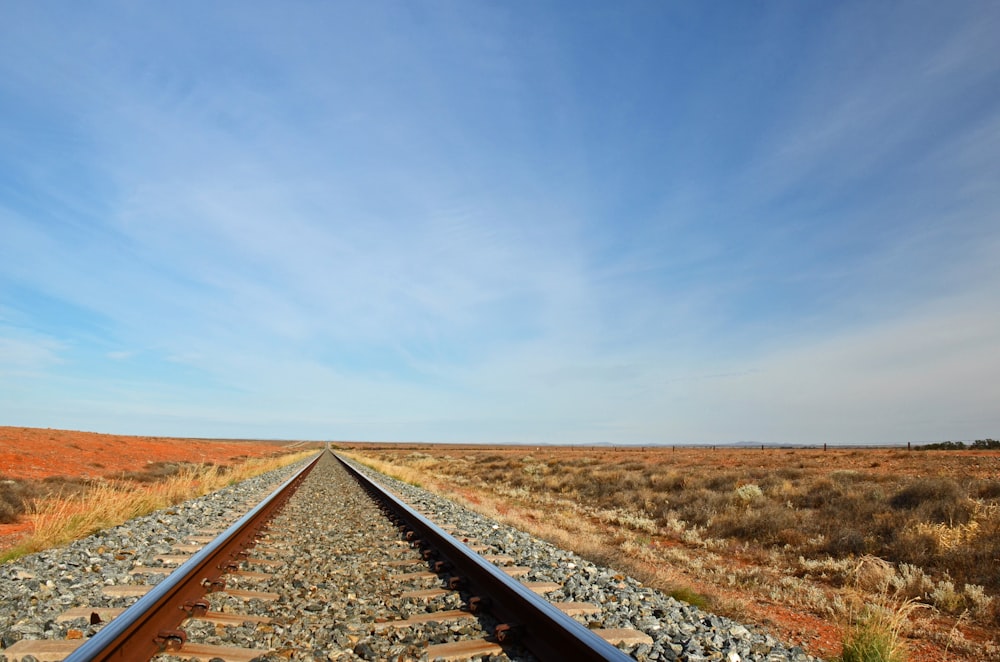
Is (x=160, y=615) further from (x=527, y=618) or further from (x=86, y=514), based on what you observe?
(x=86, y=514)

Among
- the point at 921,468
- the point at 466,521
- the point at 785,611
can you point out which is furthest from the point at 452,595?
the point at 921,468

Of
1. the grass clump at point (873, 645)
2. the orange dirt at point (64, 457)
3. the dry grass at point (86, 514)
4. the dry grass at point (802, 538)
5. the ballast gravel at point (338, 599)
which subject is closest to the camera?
the ballast gravel at point (338, 599)

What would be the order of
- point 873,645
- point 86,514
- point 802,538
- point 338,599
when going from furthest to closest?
point 802,538 → point 86,514 → point 338,599 → point 873,645

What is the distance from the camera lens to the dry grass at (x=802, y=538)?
8.05 meters

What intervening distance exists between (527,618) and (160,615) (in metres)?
2.50

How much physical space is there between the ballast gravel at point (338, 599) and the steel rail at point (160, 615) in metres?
0.16

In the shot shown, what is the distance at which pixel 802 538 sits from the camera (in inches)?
493

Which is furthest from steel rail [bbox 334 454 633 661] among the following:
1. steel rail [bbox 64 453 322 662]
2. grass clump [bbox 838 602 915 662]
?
grass clump [bbox 838 602 915 662]

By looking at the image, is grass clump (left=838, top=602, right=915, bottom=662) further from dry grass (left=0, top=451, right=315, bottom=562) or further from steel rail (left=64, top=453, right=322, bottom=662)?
dry grass (left=0, top=451, right=315, bottom=562)

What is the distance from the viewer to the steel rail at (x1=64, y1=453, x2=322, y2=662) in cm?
321

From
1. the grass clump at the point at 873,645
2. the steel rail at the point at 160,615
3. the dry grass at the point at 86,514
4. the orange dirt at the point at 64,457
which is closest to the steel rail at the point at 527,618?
the steel rail at the point at 160,615

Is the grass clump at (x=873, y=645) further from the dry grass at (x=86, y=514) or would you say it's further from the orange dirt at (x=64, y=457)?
the orange dirt at (x=64, y=457)

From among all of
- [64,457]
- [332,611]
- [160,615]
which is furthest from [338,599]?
[64,457]

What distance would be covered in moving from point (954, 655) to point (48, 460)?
38.4 metres
